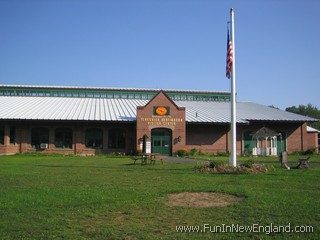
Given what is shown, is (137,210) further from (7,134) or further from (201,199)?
(7,134)

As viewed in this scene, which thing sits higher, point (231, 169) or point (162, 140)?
point (162, 140)

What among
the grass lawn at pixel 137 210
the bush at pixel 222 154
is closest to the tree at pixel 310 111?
the bush at pixel 222 154

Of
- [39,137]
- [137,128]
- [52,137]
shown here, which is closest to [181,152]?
[137,128]

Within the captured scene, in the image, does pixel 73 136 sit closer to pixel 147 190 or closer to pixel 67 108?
pixel 67 108

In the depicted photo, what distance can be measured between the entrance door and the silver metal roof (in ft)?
8.86

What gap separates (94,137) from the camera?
38344 millimetres

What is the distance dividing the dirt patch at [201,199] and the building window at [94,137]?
94.7 feet

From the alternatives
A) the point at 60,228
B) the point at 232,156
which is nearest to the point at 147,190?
the point at 60,228

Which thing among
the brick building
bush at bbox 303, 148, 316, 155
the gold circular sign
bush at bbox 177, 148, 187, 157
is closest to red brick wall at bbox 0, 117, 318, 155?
the brick building

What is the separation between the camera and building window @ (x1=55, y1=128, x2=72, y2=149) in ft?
123

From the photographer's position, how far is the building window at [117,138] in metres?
38.6

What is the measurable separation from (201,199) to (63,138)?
30482 millimetres

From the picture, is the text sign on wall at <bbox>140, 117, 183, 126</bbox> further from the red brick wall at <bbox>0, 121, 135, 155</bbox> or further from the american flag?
the american flag

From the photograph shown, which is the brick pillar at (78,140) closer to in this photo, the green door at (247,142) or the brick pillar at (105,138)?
the brick pillar at (105,138)
